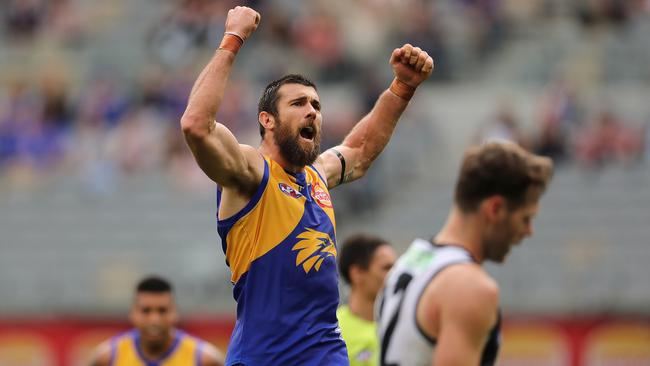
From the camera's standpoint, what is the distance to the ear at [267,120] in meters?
6.82

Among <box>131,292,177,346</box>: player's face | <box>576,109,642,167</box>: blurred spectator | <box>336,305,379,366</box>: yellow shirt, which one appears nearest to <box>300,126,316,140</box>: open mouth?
<box>336,305,379,366</box>: yellow shirt

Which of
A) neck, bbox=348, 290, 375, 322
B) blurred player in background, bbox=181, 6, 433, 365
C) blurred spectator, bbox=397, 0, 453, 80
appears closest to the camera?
blurred player in background, bbox=181, 6, 433, 365

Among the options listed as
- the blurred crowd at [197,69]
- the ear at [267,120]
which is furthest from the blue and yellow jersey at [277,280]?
the blurred crowd at [197,69]

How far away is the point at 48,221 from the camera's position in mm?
17969

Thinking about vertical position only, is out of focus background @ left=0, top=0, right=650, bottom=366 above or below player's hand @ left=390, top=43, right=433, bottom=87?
above

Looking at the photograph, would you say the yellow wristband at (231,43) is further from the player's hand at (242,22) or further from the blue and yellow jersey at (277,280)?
the blue and yellow jersey at (277,280)

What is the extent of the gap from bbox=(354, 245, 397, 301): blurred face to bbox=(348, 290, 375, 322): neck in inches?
1.5

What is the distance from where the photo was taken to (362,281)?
373 inches

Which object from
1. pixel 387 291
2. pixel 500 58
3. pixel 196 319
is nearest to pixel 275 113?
pixel 387 291

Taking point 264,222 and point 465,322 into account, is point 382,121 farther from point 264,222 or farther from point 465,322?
point 465,322

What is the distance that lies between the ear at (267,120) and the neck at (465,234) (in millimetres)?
1616

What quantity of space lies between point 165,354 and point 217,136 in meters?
3.92

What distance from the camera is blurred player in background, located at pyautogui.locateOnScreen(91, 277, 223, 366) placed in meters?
9.66

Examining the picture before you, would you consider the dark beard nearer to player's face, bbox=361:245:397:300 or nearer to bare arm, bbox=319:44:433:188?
bare arm, bbox=319:44:433:188
